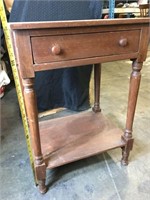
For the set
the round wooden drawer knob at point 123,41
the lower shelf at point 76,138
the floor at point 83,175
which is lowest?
the floor at point 83,175

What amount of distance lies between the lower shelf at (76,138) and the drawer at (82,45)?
496 mm

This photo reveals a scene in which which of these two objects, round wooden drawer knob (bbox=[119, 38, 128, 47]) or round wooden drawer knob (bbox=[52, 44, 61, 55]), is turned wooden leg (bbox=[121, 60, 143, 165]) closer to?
round wooden drawer knob (bbox=[119, 38, 128, 47])

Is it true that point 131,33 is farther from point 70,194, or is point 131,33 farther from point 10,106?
point 10,106

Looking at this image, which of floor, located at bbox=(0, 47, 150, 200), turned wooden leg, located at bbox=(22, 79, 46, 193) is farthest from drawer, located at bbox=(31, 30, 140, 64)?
floor, located at bbox=(0, 47, 150, 200)

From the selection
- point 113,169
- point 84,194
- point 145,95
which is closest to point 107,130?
point 113,169

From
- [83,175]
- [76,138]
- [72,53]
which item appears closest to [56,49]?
[72,53]

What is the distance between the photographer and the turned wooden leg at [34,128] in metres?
0.72

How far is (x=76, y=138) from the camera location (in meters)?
1.09

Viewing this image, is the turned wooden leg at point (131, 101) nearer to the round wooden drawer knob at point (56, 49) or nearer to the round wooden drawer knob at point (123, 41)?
the round wooden drawer knob at point (123, 41)

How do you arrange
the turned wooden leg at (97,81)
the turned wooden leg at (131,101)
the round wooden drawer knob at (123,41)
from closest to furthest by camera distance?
the round wooden drawer knob at (123,41) → the turned wooden leg at (131,101) → the turned wooden leg at (97,81)

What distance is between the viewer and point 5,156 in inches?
46.6

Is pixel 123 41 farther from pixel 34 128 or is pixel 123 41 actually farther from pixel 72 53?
pixel 34 128

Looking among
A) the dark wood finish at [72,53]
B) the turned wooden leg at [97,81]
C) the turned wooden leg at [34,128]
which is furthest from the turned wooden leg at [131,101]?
the turned wooden leg at [34,128]

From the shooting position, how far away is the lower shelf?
3.18ft
